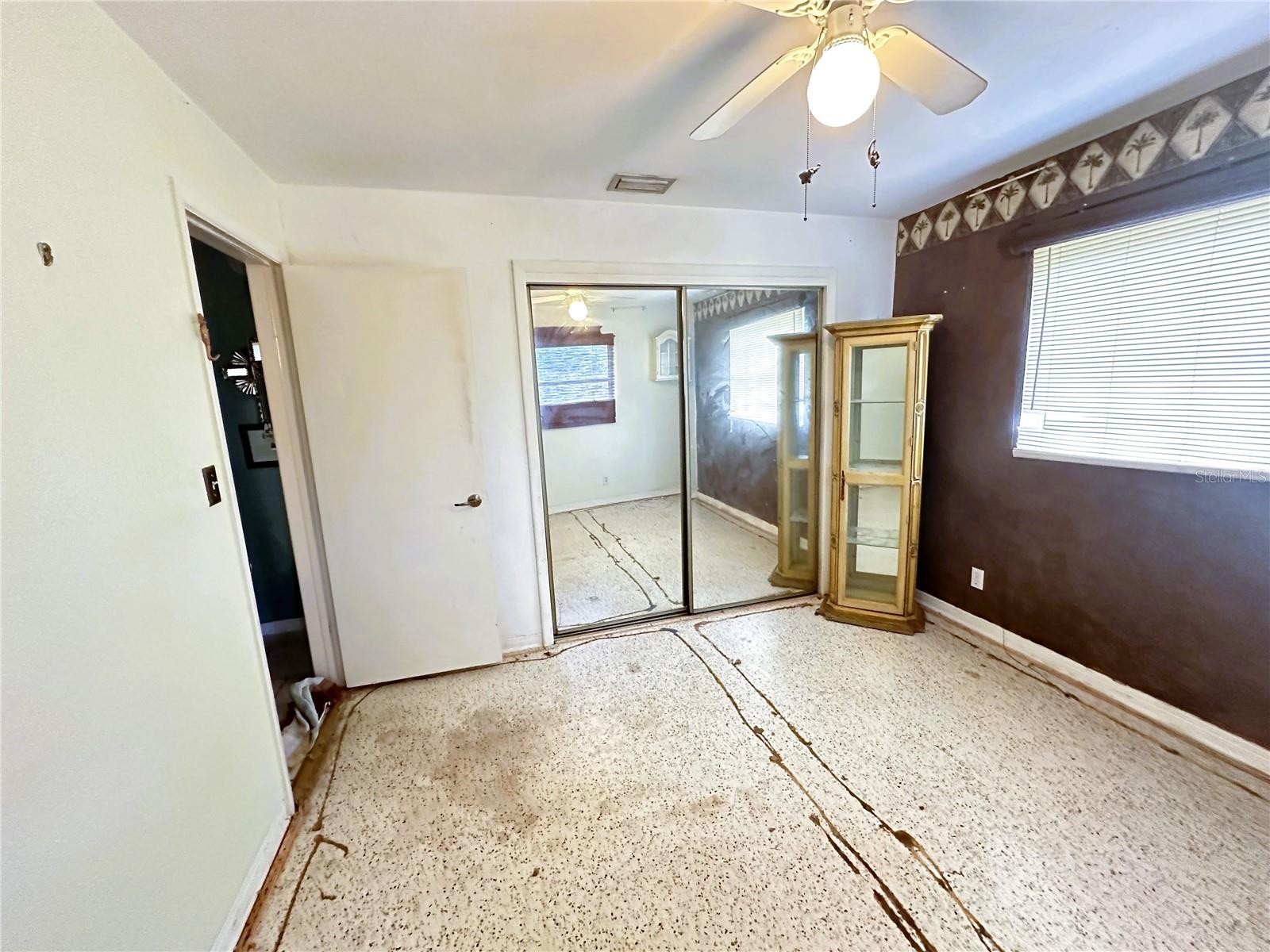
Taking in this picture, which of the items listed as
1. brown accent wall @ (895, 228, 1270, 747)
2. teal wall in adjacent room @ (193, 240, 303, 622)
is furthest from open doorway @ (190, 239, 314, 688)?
brown accent wall @ (895, 228, 1270, 747)

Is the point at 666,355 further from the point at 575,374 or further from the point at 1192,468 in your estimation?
the point at 1192,468

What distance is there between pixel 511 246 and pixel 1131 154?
259cm

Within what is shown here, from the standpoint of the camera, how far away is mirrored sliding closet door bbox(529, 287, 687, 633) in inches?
113

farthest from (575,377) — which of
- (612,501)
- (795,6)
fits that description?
(795,6)

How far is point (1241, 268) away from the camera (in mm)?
1673

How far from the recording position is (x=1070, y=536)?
7.25 ft

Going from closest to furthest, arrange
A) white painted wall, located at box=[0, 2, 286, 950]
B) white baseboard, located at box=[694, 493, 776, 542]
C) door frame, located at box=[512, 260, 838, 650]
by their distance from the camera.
→ white painted wall, located at box=[0, 2, 286, 950] → door frame, located at box=[512, 260, 838, 650] → white baseboard, located at box=[694, 493, 776, 542]

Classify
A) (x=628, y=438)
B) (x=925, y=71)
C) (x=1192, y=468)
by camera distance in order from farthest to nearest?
(x=628, y=438), (x=1192, y=468), (x=925, y=71)

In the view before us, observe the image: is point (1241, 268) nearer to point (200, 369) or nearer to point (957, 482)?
point (957, 482)

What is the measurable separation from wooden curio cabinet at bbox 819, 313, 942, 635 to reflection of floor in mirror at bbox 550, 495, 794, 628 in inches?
19.6

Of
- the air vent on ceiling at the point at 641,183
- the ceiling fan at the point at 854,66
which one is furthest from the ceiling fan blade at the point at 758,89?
the air vent on ceiling at the point at 641,183

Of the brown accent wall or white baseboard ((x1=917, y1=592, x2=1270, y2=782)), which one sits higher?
the brown accent wall

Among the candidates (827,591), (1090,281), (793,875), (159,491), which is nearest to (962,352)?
(1090,281)

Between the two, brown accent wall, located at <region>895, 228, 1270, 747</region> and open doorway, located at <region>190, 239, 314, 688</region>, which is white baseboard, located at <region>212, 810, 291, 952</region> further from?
brown accent wall, located at <region>895, 228, 1270, 747</region>
